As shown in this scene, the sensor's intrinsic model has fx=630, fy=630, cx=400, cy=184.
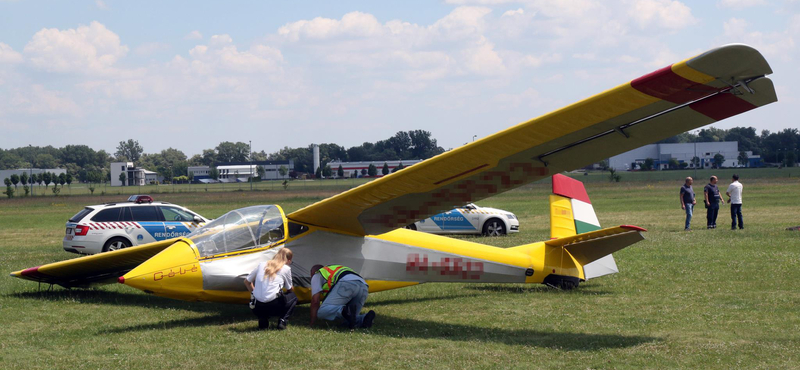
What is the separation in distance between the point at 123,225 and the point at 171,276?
9747 millimetres

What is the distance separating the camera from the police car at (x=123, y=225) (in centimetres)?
1662

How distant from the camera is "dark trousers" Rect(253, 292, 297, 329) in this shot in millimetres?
8336

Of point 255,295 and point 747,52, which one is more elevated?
point 747,52

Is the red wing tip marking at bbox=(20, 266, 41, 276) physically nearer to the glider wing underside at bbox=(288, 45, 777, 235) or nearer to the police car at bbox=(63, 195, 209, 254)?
the glider wing underside at bbox=(288, 45, 777, 235)

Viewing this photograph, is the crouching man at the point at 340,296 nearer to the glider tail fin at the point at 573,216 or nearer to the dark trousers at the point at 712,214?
the glider tail fin at the point at 573,216

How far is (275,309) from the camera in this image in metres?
8.41

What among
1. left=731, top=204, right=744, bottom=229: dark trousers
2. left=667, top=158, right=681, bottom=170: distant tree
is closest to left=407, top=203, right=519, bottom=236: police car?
left=731, top=204, right=744, bottom=229: dark trousers

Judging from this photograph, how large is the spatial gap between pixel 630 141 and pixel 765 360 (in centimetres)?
265

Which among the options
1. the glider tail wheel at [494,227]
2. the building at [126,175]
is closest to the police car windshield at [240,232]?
A: the glider tail wheel at [494,227]

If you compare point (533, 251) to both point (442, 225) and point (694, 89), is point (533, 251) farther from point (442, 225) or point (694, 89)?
point (442, 225)

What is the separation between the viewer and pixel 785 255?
14.1 metres

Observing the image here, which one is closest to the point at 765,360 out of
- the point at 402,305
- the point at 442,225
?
the point at 402,305

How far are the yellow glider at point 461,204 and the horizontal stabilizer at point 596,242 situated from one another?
24 mm

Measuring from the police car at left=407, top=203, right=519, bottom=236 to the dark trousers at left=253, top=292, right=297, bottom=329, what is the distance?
13.4m
